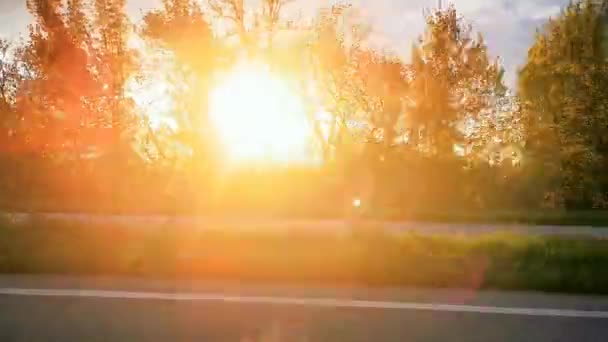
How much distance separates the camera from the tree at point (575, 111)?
26.8 m

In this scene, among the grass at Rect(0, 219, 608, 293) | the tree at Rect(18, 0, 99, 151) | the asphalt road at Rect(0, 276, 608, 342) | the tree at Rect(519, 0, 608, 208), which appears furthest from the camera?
the tree at Rect(18, 0, 99, 151)

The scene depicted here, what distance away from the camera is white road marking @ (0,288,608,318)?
7383 millimetres

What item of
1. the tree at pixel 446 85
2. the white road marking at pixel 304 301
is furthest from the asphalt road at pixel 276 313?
the tree at pixel 446 85

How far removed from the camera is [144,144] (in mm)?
31203

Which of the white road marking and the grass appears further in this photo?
the grass

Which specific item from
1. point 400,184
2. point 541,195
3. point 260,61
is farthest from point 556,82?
point 260,61

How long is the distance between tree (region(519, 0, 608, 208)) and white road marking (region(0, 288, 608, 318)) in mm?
20817

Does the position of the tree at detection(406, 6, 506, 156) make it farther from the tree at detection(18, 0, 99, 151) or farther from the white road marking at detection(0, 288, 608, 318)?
the white road marking at detection(0, 288, 608, 318)

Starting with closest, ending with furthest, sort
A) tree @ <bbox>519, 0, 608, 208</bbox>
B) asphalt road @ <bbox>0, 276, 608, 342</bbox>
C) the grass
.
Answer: asphalt road @ <bbox>0, 276, 608, 342</bbox> → the grass → tree @ <bbox>519, 0, 608, 208</bbox>

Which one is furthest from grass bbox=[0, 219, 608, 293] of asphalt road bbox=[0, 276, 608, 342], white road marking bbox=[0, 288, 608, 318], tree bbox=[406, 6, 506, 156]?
tree bbox=[406, 6, 506, 156]

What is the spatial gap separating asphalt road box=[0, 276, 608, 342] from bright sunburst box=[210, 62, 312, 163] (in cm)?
2145

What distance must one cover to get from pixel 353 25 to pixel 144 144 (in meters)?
12.0

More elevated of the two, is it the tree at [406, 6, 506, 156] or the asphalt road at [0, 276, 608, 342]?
the tree at [406, 6, 506, 156]

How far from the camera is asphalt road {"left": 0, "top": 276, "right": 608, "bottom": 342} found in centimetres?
636
